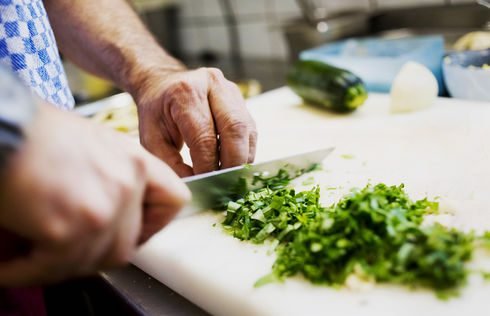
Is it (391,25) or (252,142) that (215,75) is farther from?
(391,25)

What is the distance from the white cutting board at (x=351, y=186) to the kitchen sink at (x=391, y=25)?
52 centimetres

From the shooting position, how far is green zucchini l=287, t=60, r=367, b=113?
1.04 metres

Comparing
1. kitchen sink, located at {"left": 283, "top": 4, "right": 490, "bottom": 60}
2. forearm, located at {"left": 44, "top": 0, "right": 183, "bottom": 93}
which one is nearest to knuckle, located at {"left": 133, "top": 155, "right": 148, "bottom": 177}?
forearm, located at {"left": 44, "top": 0, "right": 183, "bottom": 93}

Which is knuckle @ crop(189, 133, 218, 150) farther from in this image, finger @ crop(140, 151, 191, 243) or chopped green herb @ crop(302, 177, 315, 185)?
finger @ crop(140, 151, 191, 243)

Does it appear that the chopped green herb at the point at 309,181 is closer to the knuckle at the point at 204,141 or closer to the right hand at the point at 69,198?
the knuckle at the point at 204,141

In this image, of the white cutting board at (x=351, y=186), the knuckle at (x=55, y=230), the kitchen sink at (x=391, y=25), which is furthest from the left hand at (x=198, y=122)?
the kitchen sink at (x=391, y=25)

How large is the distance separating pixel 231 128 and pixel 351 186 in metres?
0.22

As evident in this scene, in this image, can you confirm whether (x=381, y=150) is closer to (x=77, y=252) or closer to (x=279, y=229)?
(x=279, y=229)

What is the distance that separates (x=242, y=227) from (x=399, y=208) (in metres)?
0.22

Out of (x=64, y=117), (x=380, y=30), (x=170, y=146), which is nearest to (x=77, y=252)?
(x=64, y=117)

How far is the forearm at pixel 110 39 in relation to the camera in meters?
0.91

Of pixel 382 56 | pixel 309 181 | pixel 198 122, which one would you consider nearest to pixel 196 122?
pixel 198 122

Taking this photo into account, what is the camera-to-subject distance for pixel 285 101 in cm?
122

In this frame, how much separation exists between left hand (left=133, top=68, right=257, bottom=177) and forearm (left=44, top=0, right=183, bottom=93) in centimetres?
12
